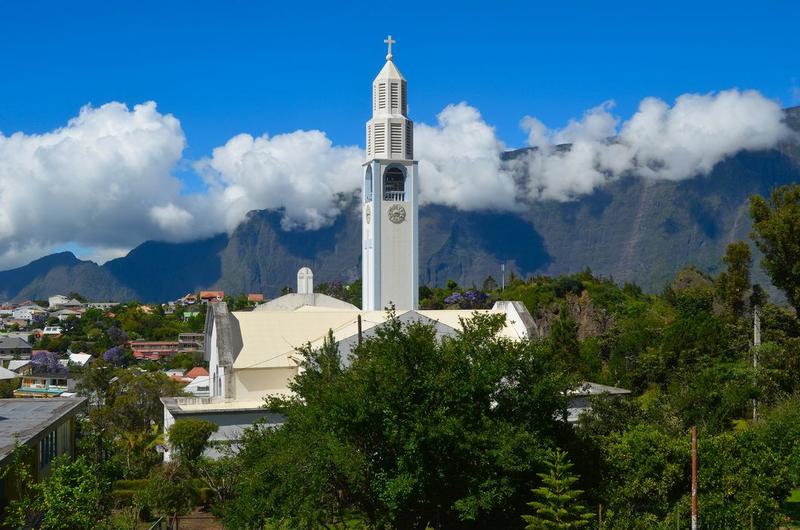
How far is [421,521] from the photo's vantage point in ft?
60.6

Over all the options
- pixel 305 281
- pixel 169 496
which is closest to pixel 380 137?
pixel 305 281

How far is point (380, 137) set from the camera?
126 feet

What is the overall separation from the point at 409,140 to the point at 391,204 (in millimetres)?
2819

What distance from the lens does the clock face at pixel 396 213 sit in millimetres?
38156

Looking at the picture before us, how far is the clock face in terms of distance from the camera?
38.2m

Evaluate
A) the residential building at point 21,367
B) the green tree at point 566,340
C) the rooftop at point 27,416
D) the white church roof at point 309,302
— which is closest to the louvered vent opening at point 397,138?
the white church roof at point 309,302

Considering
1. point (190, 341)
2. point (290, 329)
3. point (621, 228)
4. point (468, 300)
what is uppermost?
point (621, 228)

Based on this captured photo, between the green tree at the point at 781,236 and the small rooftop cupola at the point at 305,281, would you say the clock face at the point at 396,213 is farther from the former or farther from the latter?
the green tree at the point at 781,236

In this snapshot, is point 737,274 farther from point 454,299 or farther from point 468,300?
point 454,299

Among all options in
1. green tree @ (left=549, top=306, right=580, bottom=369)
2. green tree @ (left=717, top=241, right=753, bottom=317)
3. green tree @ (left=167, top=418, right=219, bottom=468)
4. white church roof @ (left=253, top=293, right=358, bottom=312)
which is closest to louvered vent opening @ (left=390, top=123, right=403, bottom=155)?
white church roof @ (left=253, top=293, right=358, bottom=312)

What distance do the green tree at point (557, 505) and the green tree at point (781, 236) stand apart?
60.1ft

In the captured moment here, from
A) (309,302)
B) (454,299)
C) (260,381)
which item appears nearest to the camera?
(260,381)

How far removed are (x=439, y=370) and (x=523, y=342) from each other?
6.47 feet

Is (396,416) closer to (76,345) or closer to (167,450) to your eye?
(167,450)
